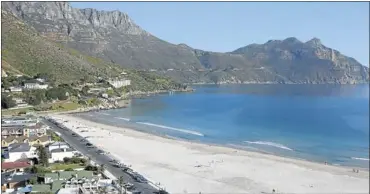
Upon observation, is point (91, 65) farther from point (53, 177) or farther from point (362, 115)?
point (53, 177)

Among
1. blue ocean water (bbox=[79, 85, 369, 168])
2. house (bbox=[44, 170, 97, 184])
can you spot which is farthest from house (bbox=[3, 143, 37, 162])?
blue ocean water (bbox=[79, 85, 369, 168])

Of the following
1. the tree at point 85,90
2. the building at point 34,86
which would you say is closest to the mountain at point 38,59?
the tree at point 85,90

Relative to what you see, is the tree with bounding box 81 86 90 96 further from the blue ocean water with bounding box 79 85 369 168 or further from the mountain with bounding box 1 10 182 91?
the blue ocean water with bounding box 79 85 369 168

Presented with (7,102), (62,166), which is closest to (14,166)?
(62,166)

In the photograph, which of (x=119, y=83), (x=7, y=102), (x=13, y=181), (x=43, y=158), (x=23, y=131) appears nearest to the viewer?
(x=13, y=181)

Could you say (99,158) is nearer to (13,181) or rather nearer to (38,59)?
(13,181)
